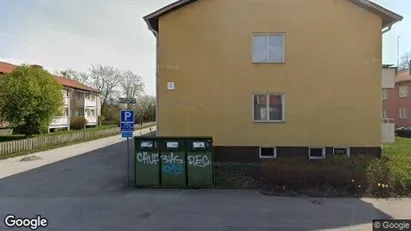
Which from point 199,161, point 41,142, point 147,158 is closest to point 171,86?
point 147,158

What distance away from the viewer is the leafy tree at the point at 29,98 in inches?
898

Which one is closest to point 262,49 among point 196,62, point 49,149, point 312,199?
point 196,62

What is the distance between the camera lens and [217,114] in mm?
11672

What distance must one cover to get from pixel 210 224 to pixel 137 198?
2.49 metres

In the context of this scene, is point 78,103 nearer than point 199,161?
No

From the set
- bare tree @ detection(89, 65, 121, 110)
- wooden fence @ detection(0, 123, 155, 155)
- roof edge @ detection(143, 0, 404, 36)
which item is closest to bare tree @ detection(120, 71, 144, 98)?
bare tree @ detection(89, 65, 121, 110)

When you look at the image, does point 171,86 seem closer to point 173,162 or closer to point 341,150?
point 173,162

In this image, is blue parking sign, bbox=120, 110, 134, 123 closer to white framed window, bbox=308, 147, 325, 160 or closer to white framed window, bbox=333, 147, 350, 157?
white framed window, bbox=308, 147, 325, 160

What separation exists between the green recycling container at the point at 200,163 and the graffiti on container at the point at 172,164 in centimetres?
25

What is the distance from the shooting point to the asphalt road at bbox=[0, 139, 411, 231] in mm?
5746

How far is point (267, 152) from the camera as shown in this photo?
38.8 ft

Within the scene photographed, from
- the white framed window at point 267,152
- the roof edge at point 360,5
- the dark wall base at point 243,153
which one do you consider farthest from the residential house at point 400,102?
the white framed window at point 267,152

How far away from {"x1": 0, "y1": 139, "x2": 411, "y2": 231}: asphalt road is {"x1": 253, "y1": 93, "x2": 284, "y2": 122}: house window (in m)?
4.37

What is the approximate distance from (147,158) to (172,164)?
→ 72 centimetres
